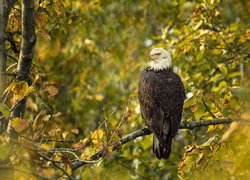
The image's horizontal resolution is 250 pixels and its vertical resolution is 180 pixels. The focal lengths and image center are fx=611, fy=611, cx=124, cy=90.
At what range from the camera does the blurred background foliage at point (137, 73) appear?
18.7 ft

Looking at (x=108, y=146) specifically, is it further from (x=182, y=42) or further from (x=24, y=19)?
(x=182, y=42)

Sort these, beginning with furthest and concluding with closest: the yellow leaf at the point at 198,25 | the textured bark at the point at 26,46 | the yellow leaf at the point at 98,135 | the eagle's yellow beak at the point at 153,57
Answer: the yellow leaf at the point at 198,25 → the eagle's yellow beak at the point at 153,57 → the yellow leaf at the point at 98,135 → the textured bark at the point at 26,46

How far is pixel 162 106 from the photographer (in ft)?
22.4

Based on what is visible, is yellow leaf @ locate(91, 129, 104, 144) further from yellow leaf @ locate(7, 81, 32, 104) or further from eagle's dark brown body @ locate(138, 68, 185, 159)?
eagle's dark brown body @ locate(138, 68, 185, 159)

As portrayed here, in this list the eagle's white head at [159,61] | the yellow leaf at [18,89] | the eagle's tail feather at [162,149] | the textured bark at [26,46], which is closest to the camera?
the yellow leaf at [18,89]

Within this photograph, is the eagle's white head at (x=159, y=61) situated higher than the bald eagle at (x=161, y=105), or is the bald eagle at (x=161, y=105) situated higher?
the eagle's white head at (x=159, y=61)

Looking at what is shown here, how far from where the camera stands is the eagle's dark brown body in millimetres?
6637

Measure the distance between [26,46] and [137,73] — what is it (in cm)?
1009

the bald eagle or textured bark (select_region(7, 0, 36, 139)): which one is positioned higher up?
textured bark (select_region(7, 0, 36, 139))

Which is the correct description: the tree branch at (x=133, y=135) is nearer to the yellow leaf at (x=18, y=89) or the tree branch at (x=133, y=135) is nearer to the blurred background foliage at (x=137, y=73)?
the blurred background foliage at (x=137, y=73)

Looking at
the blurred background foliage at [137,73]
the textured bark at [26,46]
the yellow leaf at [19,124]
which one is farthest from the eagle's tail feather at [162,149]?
the yellow leaf at [19,124]

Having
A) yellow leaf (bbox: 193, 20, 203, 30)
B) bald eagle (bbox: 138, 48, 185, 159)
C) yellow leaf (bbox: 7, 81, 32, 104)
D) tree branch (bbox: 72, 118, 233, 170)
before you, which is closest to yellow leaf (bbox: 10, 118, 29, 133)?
yellow leaf (bbox: 7, 81, 32, 104)

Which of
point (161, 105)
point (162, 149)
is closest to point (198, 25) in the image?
point (161, 105)

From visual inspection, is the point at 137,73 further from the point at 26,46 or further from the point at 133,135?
the point at 26,46
